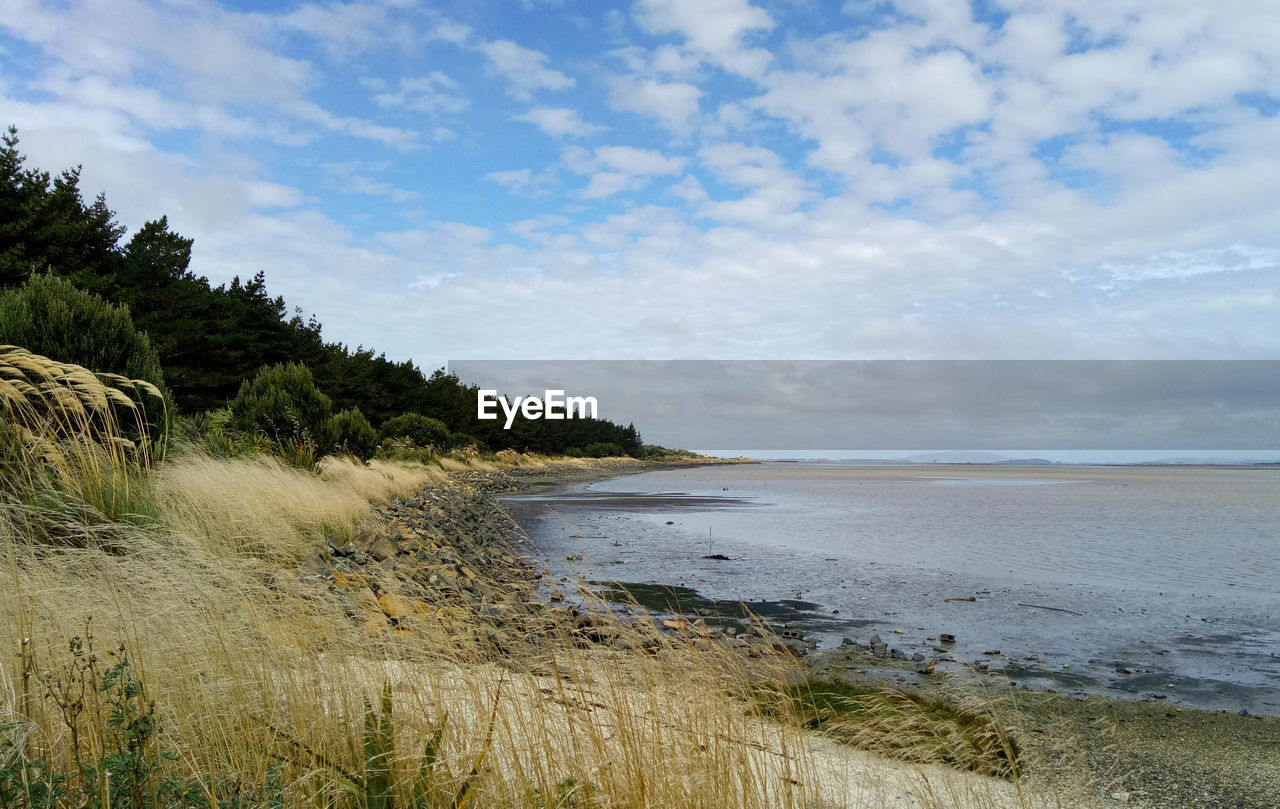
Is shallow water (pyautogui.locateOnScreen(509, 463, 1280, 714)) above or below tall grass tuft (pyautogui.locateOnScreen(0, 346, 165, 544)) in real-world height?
below

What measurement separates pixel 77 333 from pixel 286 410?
8.88 metres

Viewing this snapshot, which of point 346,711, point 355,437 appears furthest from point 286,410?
point 346,711

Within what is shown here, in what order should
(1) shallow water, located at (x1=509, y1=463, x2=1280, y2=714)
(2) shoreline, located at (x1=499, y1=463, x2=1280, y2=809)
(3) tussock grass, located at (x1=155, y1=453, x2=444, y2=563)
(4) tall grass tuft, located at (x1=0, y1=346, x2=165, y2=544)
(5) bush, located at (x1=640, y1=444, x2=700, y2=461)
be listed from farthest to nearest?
(5) bush, located at (x1=640, y1=444, x2=700, y2=461) < (1) shallow water, located at (x1=509, y1=463, x2=1280, y2=714) < (3) tussock grass, located at (x1=155, y1=453, x2=444, y2=563) < (4) tall grass tuft, located at (x1=0, y1=346, x2=165, y2=544) < (2) shoreline, located at (x1=499, y1=463, x2=1280, y2=809)

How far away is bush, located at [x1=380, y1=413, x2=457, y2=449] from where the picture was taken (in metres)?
43.1

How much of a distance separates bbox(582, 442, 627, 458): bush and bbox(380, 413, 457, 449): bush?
52655 mm

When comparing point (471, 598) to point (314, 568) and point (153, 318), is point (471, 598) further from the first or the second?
point (153, 318)

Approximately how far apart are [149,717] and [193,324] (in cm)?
3386

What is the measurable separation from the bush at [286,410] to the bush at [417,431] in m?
21.2

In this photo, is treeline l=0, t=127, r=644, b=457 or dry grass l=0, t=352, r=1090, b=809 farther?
treeline l=0, t=127, r=644, b=457

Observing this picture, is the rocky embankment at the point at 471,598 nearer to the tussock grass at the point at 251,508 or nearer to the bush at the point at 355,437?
the tussock grass at the point at 251,508

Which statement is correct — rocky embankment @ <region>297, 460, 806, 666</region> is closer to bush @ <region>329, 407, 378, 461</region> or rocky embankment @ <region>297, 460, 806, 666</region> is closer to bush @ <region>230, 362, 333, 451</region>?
bush @ <region>230, 362, 333, 451</region>

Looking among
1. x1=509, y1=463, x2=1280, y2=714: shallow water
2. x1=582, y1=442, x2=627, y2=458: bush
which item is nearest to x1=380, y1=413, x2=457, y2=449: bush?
x1=509, y1=463, x2=1280, y2=714: shallow water

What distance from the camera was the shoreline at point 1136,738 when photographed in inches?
205

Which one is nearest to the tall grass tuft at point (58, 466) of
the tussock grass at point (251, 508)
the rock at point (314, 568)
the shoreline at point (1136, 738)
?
Answer: the tussock grass at point (251, 508)
